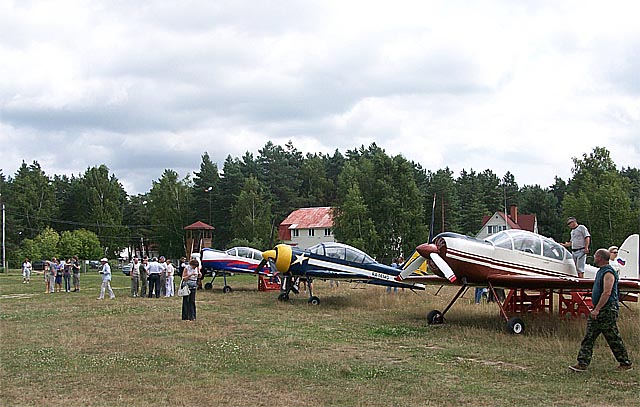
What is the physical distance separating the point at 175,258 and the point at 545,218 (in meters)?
45.9

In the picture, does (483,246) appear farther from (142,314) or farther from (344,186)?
(344,186)

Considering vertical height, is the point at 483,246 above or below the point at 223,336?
above

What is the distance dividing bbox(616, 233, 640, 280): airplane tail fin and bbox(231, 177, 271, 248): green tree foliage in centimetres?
5229

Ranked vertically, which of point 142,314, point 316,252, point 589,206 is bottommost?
point 142,314

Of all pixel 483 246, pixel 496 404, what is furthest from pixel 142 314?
pixel 496 404

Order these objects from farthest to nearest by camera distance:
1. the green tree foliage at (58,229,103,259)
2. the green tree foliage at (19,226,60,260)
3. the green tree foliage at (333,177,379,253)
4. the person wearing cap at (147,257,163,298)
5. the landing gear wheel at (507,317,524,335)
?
1. the green tree foliage at (58,229,103,259)
2. the green tree foliage at (19,226,60,260)
3. the green tree foliage at (333,177,379,253)
4. the person wearing cap at (147,257,163,298)
5. the landing gear wheel at (507,317,524,335)

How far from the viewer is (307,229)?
71250 millimetres

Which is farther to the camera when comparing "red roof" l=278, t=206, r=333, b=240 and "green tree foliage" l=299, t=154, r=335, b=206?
"green tree foliage" l=299, t=154, r=335, b=206

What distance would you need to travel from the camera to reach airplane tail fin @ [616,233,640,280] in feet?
47.8

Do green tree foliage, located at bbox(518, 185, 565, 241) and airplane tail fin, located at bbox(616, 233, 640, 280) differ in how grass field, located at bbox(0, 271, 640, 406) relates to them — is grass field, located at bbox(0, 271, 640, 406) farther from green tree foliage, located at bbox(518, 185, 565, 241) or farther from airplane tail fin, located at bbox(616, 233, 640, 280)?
green tree foliage, located at bbox(518, 185, 565, 241)

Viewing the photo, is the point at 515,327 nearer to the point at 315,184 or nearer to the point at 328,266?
the point at 328,266

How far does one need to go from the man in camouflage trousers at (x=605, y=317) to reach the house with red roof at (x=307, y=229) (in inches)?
2385

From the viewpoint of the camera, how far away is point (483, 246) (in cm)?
1303

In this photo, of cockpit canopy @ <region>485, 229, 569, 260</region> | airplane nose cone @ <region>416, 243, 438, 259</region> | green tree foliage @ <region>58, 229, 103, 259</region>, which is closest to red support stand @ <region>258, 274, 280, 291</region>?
airplane nose cone @ <region>416, 243, 438, 259</region>
